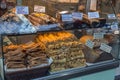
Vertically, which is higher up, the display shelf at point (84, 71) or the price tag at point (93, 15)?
the price tag at point (93, 15)

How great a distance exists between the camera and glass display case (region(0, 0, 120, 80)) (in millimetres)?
1854

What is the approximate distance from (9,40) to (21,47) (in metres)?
0.14

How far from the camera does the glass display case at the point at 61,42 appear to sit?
1.85 meters

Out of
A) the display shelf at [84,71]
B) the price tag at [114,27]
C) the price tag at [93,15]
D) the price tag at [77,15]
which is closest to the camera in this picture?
the display shelf at [84,71]

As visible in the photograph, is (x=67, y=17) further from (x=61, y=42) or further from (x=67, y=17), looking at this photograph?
(x=61, y=42)

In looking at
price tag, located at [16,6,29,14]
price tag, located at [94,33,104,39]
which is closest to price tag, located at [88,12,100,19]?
price tag, located at [94,33,104,39]

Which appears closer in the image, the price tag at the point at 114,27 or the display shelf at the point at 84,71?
the display shelf at the point at 84,71

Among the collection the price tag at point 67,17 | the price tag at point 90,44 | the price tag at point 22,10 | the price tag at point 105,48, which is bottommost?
the price tag at point 105,48

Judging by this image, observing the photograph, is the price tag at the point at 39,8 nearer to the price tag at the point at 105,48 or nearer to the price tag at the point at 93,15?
the price tag at the point at 93,15

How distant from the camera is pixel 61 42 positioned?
6.95ft

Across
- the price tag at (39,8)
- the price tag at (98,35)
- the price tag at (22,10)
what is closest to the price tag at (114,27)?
the price tag at (98,35)

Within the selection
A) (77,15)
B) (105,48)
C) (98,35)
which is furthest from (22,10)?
(105,48)

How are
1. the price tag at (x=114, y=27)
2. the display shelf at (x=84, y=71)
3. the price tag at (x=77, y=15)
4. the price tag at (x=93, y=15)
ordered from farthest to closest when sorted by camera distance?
the price tag at (x=114, y=27), the price tag at (x=93, y=15), the price tag at (x=77, y=15), the display shelf at (x=84, y=71)

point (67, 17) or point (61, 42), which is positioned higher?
point (67, 17)
